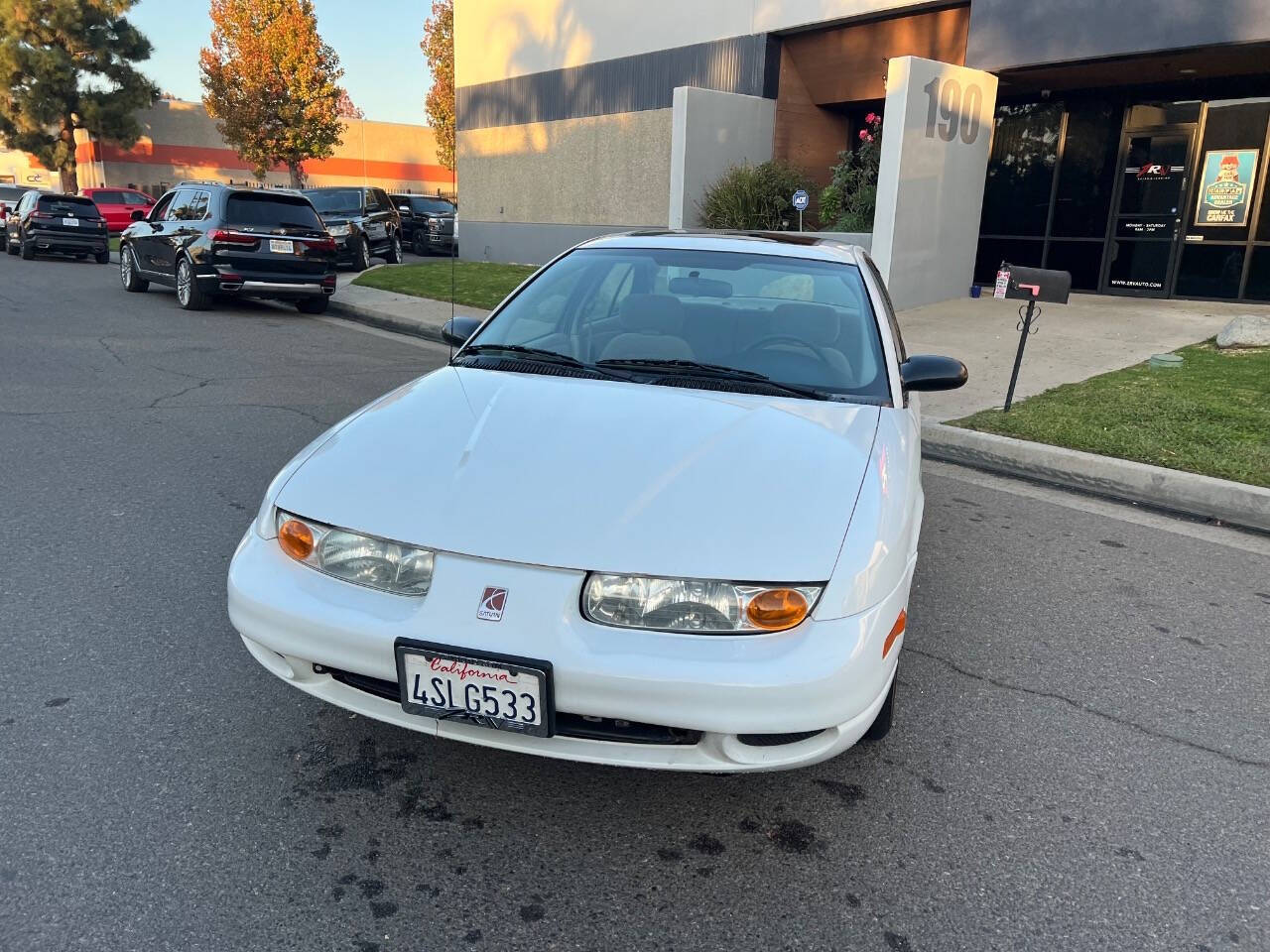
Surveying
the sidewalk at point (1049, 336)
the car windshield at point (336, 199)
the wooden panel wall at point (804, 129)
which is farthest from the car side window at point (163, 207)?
the sidewalk at point (1049, 336)

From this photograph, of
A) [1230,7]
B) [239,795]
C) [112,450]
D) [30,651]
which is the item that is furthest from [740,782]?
[1230,7]

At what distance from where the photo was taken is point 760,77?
672 inches

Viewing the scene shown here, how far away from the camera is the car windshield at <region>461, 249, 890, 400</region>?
3.57 metres

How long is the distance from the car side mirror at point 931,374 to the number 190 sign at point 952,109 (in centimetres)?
1077

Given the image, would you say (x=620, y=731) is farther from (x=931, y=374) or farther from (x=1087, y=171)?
(x=1087, y=171)

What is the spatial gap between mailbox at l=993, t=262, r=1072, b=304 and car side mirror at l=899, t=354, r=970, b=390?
3.91 meters

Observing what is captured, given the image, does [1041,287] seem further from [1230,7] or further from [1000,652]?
[1230,7]

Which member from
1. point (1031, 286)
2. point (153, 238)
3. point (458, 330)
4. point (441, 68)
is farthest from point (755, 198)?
point (441, 68)

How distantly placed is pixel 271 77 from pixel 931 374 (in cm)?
3851

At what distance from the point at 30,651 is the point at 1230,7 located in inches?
537

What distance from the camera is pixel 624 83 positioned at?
20.0 meters

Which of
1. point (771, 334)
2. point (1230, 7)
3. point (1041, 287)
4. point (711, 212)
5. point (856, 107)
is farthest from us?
point (856, 107)

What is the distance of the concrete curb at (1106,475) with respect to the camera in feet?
18.9

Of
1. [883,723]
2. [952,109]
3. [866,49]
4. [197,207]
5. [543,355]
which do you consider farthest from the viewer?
[866,49]
